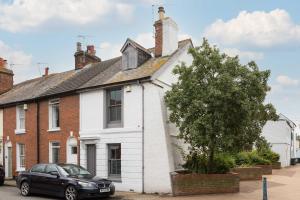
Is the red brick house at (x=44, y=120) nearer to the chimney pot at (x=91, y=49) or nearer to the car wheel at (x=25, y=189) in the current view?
the chimney pot at (x=91, y=49)

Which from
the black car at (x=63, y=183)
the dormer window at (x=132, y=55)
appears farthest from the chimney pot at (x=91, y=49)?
the black car at (x=63, y=183)

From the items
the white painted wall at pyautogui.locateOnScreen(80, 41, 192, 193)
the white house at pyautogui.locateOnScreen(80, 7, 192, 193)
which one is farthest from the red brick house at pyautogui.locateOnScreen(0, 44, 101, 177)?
the white painted wall at pyautogui.locateOnScreen(80, 41, 192, 193)

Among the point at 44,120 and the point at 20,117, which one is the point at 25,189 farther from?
the point at 20,117

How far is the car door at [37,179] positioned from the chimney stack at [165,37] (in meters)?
8.37

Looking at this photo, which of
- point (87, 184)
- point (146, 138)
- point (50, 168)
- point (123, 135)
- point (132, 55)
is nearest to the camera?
point (87, 184)

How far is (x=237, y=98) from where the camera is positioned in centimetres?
1812

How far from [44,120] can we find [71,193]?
9182 millimetres

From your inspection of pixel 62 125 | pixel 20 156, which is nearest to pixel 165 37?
pixel 62 125

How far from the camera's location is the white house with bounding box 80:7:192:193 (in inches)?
774

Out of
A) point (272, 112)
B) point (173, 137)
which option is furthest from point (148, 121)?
point (272, 112)

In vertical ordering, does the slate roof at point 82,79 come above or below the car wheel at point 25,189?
above

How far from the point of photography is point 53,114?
25.2 metres

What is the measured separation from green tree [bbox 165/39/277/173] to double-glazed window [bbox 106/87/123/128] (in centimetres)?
295

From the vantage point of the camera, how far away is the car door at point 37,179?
18.5 metres
